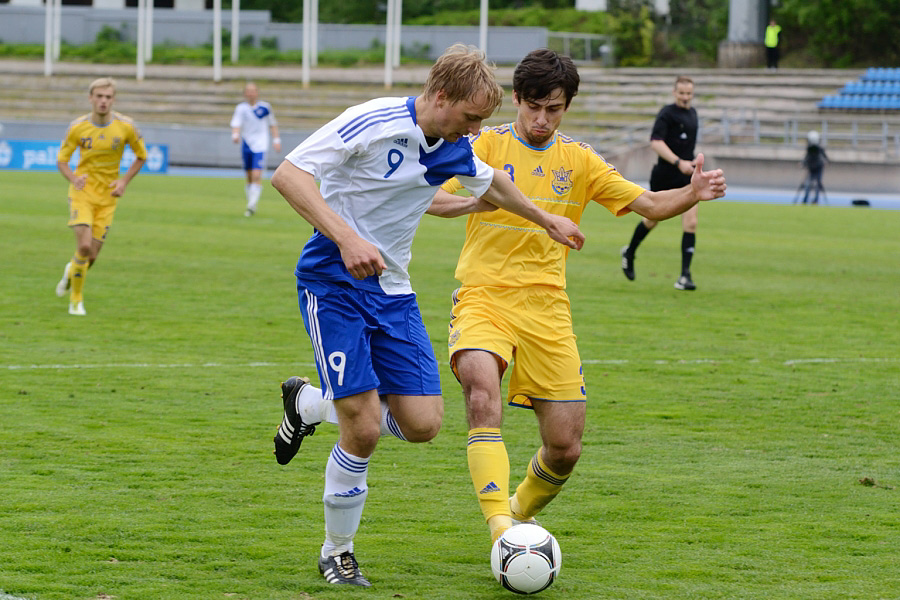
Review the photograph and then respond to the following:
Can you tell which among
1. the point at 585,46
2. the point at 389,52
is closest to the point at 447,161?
the point at 389,52

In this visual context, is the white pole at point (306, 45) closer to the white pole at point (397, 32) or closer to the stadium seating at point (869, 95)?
the white pole at point (397, 32)

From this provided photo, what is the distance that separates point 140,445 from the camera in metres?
6.48

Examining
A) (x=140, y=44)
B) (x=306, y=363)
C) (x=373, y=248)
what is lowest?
(x=306, y=363)

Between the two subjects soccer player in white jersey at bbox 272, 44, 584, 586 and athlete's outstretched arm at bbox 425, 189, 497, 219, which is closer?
soccer player in white jersey at bbox 272, 44, 584, 586

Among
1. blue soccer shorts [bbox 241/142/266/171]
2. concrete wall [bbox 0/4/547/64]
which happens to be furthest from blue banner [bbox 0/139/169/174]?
concrete wall [bbox 0/4/547/64]

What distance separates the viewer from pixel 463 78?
13.8 feet

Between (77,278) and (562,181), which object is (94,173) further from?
(562,181)

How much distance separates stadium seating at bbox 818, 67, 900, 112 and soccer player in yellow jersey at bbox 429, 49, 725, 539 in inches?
1481

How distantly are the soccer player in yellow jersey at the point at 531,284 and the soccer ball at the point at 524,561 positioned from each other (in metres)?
0.21

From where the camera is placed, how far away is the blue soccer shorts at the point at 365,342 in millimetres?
4340

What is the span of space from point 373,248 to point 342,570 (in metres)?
1.24

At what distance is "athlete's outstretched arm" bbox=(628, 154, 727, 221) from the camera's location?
16.5ft

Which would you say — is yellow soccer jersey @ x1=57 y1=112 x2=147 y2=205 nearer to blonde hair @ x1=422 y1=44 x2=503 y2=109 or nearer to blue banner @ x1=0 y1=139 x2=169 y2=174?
blonde hair @ x1=422 y1=44 x2=503 y2=109

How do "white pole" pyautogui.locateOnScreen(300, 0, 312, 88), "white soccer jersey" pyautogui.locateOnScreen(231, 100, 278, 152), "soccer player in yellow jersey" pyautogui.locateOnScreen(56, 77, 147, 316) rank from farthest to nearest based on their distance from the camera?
"white pole" pyautogui.locateOnScreen(300, 0, 312, 88) < "white soccer jersey" pyautogui.locateOnScreen(231, 100, 278, 152) < "soccer player in yellow jersey" pyautogui.locateOnScreen(56, 77, 147, 316)
